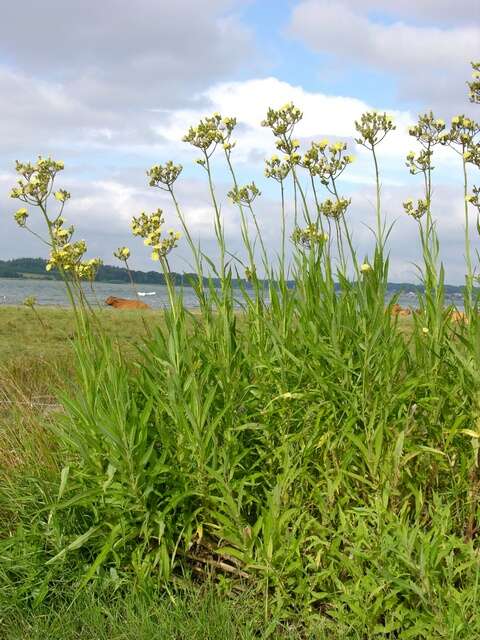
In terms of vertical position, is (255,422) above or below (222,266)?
below

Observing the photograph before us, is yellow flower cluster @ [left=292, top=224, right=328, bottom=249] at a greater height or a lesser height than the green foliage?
greater

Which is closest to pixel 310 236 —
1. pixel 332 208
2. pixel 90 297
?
pixel 332 208

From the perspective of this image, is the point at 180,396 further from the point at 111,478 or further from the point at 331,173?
the point at 331,173

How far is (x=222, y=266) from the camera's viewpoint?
4023 millimetres

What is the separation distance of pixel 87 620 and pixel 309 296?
6.04ft

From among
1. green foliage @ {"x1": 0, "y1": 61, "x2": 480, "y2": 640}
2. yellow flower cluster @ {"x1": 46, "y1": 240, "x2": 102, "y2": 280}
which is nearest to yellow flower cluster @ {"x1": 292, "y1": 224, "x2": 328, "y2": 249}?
green foliage @ {"x1": 0, "y1": 61, "x2": 480, "y2": 640}

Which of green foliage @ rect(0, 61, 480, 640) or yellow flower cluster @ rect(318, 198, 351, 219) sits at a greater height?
yellow flower cluster @ rect(318, 198, 351, 219)

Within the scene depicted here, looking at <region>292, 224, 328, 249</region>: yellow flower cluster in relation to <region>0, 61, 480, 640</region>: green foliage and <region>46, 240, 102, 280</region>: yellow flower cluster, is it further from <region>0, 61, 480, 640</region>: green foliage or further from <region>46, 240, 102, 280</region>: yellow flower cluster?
<region>46, 240, 102, 280</region>: yellow flower cluster

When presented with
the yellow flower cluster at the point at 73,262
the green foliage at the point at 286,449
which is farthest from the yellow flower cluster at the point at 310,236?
the yellow flower cluster at the point at 73,262

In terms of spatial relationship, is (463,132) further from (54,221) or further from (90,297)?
(90,297)

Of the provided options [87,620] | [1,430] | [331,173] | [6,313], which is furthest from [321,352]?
[6,313]

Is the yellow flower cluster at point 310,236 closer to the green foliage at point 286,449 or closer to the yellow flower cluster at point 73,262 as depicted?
the green foliage at point 286,449

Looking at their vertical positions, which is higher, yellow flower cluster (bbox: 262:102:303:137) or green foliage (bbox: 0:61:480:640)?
yellow flower cluster (bbox: 262:102:303:137)

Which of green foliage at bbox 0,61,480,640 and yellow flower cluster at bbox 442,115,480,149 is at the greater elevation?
yellow flower cluster at bbox 442,115,480,149
